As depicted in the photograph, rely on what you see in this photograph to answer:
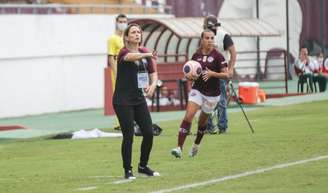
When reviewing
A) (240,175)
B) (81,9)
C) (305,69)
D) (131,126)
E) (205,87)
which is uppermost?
(81,9)

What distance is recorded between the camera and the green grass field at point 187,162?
1448 centimetres

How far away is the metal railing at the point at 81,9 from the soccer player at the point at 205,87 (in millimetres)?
14409

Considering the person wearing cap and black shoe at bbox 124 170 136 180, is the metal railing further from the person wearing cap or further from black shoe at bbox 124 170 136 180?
black shoe at bbox 124 170 136 180

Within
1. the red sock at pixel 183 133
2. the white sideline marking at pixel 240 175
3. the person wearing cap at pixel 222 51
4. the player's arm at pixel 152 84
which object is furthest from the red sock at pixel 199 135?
the person wearing cap at pixel 222 51

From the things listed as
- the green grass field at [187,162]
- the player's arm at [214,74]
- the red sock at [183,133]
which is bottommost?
the green grass field at [187,162]

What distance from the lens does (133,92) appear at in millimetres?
15727

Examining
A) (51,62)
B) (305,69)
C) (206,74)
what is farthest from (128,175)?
(305,69)

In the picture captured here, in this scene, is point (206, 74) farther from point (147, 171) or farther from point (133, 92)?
point (147, 171)

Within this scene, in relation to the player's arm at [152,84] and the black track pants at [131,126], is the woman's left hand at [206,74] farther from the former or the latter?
the black track pants at [131,126]

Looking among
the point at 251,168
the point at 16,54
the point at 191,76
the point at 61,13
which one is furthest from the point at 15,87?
the point at 251,168

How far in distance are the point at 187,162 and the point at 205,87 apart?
1.77 meters

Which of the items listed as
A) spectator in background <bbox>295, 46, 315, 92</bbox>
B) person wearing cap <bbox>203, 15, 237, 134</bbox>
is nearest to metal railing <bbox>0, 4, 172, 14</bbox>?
spectator in background <bbox>295, 46, 315, 92</bbox>

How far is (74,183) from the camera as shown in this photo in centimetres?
1515

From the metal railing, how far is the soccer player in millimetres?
14409
